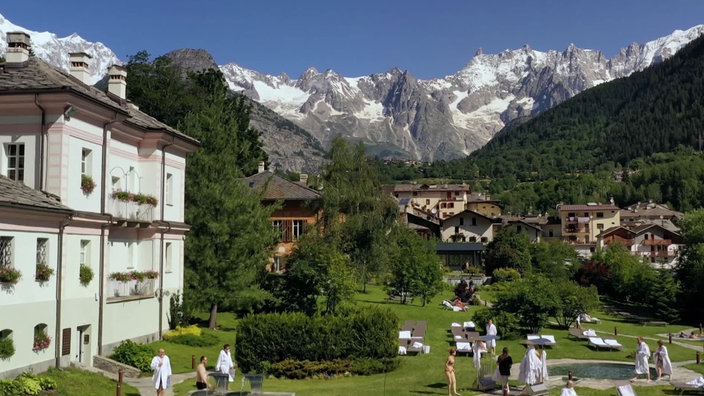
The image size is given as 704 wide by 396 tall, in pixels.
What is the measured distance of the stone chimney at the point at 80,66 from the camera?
31672mm

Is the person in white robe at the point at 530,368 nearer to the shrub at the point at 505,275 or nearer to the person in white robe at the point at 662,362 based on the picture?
the person in white robe at the point at 662,362

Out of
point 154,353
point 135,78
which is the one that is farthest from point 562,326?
point 135,78

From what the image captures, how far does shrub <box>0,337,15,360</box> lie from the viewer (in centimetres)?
2170

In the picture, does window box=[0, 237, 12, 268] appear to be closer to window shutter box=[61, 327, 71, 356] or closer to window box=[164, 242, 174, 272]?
window shutter box=[61, 327, 71, 356]

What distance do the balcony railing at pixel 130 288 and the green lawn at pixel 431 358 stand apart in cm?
260

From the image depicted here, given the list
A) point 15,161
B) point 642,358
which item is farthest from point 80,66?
point 642,358

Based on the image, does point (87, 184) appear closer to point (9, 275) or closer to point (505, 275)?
point (9, 275)

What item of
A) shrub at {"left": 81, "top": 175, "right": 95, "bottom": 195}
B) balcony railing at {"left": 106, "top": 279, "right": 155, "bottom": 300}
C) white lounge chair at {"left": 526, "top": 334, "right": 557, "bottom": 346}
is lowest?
white lounge chair at {"left": 526, "top": 334, "right": 557, "bottom": 346}

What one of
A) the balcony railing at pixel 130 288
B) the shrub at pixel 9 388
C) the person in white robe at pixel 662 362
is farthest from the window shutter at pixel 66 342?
the person in white robe at pixel 662 362

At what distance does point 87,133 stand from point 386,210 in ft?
116

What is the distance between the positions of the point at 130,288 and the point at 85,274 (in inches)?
190

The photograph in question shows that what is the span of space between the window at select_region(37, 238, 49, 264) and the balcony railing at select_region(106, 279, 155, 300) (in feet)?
15.8

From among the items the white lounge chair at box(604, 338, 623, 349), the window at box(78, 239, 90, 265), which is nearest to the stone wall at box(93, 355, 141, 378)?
the window at box(78, 239, 90, 265)

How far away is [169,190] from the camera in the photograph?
35.0 meters
